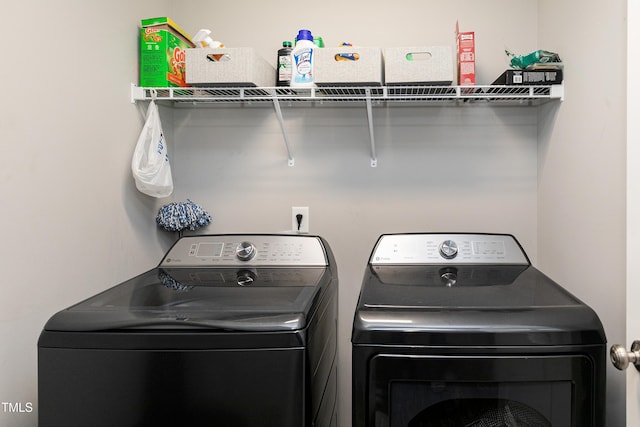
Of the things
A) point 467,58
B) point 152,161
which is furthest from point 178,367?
point 467,58

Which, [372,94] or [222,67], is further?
[372,94]

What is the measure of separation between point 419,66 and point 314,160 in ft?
2.08

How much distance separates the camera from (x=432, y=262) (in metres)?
1.78

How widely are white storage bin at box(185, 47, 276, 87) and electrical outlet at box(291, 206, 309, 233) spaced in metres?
0.58

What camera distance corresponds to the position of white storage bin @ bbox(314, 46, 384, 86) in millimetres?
1688

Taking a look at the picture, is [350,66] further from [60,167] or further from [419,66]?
[60,167]

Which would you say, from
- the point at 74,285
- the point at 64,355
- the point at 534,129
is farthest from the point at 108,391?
the point at 534,129

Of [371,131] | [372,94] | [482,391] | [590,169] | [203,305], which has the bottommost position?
[482,391]

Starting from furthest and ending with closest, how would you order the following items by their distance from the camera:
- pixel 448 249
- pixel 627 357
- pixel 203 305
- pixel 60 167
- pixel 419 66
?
pixel 448 249
pixel 419 66
pixel 60 167
pixel 203 305
pixel 627 357

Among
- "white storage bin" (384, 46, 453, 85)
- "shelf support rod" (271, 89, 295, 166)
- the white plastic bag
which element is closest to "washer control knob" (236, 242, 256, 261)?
the white plastic bag

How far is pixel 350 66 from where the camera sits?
66.8 inches

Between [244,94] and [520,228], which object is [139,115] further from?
[520,228]

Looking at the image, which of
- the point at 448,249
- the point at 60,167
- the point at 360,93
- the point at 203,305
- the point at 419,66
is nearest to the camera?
the point at 203,305

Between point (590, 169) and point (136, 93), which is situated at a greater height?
point (136, 93)
